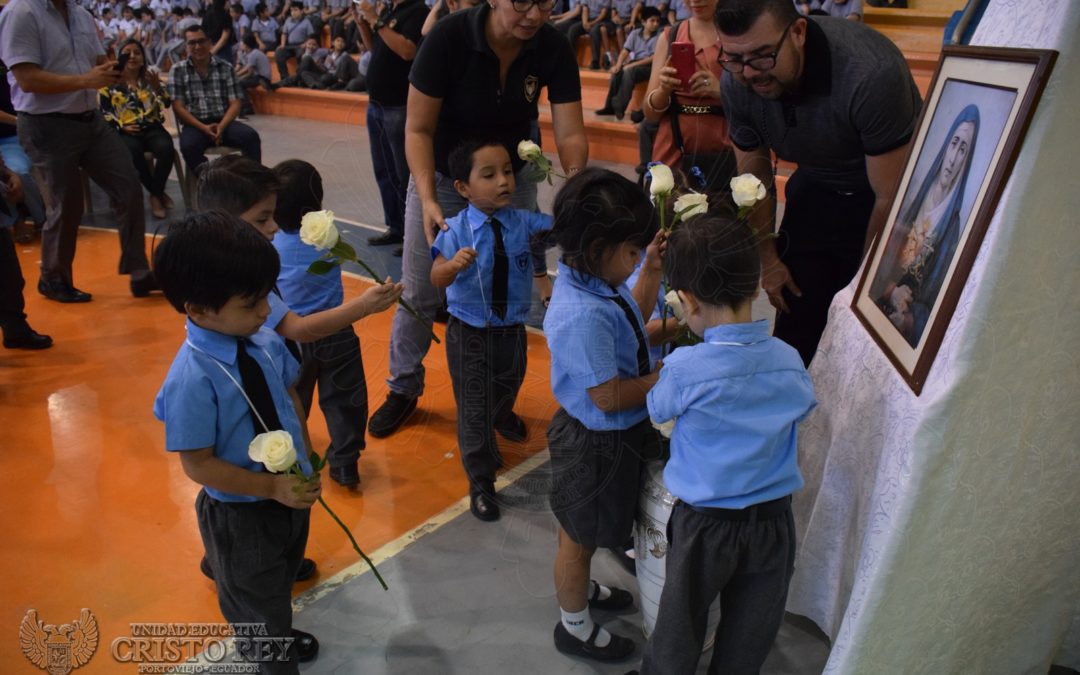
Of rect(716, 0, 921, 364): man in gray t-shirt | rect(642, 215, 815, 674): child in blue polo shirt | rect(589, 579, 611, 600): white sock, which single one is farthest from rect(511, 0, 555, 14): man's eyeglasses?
rect(589, 579, 611, 600): white sock

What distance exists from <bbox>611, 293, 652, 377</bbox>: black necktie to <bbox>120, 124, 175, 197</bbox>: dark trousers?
4618mm

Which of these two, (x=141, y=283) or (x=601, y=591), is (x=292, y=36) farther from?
(x=601, y=591)

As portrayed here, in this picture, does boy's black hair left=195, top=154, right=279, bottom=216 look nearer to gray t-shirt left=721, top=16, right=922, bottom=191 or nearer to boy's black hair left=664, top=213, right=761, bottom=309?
boy's black hair left=664, top=213, right=761, bottom=309

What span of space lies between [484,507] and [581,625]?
0.59 metres

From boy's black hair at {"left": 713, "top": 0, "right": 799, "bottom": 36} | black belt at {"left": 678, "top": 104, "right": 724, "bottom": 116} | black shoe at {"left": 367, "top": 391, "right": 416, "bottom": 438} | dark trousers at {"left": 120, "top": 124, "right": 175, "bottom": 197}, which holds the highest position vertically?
boy's black hair at {"left": 713, "top": 0, "right": 799, "bottom": 36}

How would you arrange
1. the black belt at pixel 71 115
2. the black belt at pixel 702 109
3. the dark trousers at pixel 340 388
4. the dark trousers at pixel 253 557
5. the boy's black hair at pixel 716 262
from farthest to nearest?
the black belt at pixel 71 115 → the black belt at pixel 702 109 → the dark trousers at pixel 340 388 → the dark trousers at pixel 253 557 → the boy's black hair at pixel 716 262

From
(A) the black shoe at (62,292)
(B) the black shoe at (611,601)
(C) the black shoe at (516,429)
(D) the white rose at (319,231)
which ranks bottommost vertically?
(A) the black shoe at (62,292)

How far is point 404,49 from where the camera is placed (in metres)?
3.57

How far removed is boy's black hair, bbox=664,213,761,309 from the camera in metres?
1.31

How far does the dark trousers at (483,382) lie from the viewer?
217 cm

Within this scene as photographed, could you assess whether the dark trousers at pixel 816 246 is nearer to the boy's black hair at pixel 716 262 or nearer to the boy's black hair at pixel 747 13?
the boy's black hair at pixel 747 13

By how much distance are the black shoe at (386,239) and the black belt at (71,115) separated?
1.38 metres

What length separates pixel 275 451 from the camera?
1284 millimetres

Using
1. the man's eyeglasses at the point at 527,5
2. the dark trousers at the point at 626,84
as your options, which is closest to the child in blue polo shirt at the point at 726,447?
the man's eyeglasses at the point at 527,5
